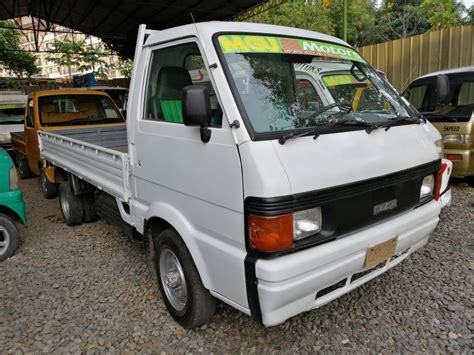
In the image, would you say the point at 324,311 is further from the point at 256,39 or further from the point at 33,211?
the point at 33,211

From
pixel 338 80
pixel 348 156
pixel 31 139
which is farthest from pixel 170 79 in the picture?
pixel 31 139

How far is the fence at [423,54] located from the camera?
8.23 m

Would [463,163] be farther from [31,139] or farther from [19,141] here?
[19,141]

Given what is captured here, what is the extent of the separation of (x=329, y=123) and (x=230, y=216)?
907 mm

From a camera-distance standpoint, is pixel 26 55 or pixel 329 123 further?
pixel 26 55

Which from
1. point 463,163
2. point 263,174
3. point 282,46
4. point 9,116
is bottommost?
point 463,163

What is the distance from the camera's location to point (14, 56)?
25672 millimetres

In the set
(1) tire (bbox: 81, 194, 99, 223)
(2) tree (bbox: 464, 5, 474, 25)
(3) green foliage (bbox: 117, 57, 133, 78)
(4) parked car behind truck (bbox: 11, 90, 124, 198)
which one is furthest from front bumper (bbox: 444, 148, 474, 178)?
(2) tree (bbox: 464, 5, 474, 25)

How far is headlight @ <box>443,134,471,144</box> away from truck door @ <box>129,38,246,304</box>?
4410mm

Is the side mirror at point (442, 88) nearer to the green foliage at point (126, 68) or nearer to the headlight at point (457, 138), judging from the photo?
the headlight at point (457, 138)

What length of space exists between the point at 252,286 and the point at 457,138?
4803mm

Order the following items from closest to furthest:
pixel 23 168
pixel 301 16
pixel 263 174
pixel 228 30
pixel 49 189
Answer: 1. pixel 263 174
2. pixel 228 30
3. pixel 49 189
4. pixel 23 168
5. pixel 301 16

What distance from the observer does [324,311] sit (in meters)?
3.05

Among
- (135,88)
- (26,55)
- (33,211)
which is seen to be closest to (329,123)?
(135,88)
